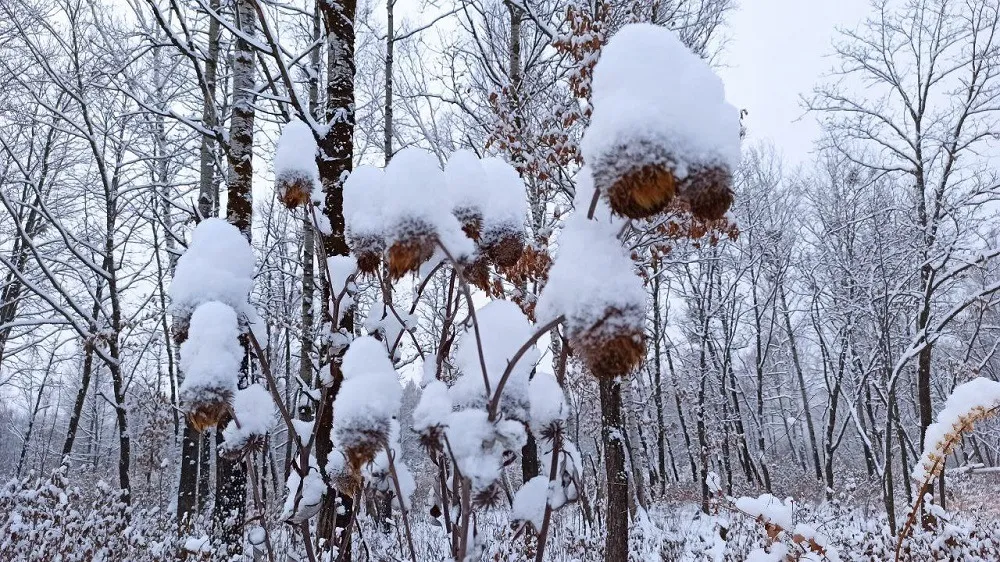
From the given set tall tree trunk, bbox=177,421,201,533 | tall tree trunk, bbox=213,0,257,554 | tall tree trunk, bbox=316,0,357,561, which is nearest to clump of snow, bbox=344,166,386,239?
tall tree trunk, bbox=316,0,357,561

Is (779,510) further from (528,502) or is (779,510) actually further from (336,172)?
(336,172)

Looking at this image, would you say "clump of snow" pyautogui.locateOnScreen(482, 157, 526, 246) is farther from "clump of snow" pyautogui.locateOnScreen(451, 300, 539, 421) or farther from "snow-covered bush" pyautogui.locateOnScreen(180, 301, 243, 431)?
"snow-covered bush" pyautogui.locateOnScreen(180, 301, 243, 431)

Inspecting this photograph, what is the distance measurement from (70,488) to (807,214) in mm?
19795

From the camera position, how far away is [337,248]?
7.98 ft

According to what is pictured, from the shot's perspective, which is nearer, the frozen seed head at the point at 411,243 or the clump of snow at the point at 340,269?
the frozen seed head at the point at 411,243

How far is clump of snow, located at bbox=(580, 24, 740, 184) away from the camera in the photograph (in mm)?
655

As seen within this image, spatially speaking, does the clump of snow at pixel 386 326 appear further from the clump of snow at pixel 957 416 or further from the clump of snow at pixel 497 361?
the clump of snow at pixel 957 416

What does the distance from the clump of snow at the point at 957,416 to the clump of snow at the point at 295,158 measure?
1.90 m

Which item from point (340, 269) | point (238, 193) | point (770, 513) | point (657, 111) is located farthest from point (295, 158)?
point (238, 193)

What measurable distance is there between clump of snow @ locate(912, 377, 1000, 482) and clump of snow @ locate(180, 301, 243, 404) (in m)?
1.85

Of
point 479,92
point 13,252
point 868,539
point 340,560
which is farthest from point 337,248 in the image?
point 13,252

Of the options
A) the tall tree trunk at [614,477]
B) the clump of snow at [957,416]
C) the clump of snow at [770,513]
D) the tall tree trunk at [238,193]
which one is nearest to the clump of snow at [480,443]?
the clump of snow at [770,513]

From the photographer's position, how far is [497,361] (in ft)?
3.15

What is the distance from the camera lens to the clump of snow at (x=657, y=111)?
2.15 ft
